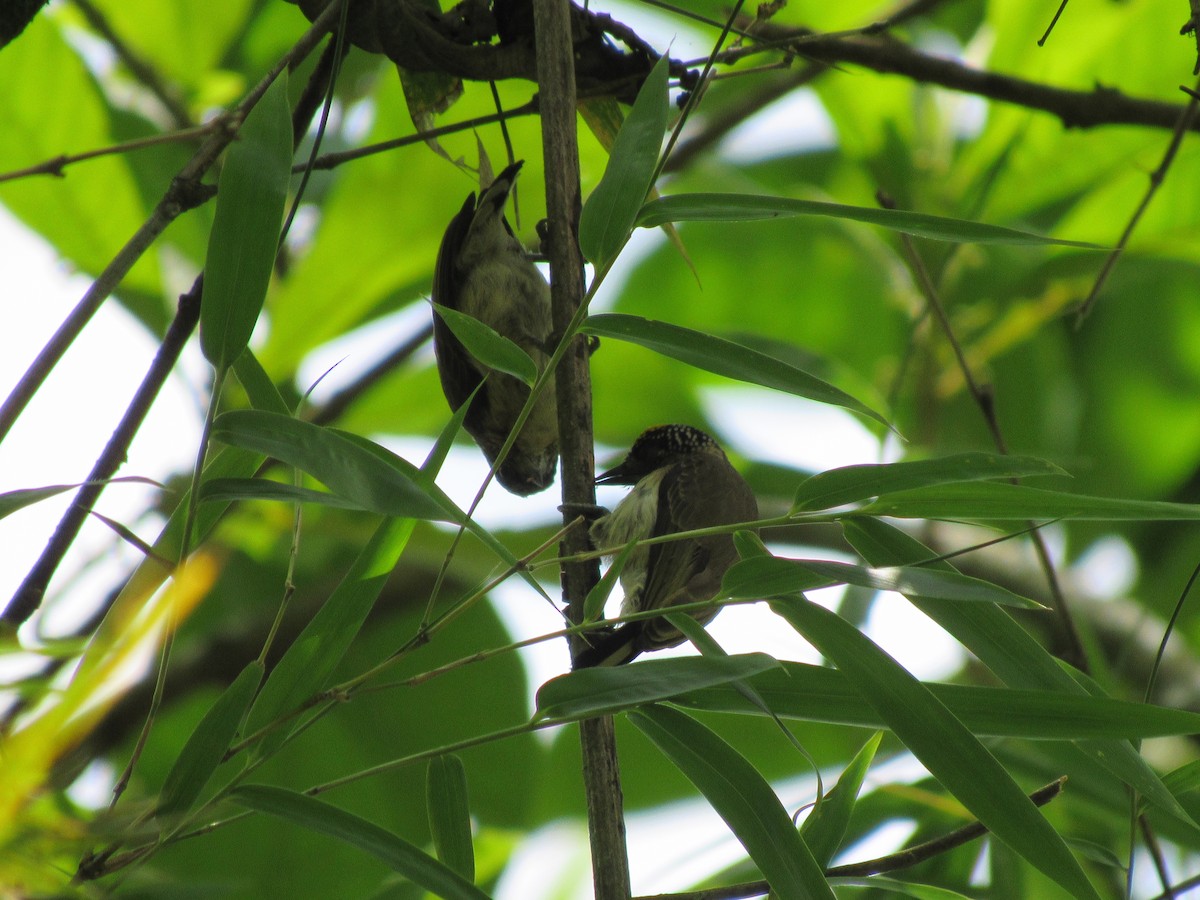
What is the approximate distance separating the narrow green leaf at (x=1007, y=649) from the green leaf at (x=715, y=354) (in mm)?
191

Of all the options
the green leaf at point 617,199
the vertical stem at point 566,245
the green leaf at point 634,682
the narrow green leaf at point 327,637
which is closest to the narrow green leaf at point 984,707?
the green leaf at point 634,682

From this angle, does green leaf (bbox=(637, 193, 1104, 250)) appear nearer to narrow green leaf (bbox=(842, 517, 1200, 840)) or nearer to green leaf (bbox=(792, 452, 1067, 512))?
green leaf (bbox=(792, 452, 1067, 512))

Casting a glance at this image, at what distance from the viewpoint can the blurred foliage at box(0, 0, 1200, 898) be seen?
10.7 ft

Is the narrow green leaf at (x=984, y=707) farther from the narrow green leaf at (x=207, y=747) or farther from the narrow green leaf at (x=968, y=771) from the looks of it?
the narrow green leaf at (x=207, y=747)

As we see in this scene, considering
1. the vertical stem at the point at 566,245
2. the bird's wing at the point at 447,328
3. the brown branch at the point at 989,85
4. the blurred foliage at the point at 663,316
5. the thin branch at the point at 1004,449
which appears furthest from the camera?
the blurred foliage at the point at 663,316

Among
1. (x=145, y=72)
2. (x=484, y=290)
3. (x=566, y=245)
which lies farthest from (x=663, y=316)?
(x=566, y=245)

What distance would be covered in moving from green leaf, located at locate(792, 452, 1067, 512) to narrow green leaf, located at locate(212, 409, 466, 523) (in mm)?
407

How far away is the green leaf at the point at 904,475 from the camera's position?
4.10 ft

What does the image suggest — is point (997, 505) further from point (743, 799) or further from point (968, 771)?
point (743, 799)

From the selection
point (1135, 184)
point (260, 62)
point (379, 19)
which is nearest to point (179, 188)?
point (379, 19)

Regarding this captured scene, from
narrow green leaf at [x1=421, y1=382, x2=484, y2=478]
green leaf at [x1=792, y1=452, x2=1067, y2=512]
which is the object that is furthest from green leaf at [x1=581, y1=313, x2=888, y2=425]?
narrow green leaf at [x1=421, y1=382, x2=484, y2=478]

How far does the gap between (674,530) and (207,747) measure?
1.56 meters

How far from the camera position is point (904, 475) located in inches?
50.8

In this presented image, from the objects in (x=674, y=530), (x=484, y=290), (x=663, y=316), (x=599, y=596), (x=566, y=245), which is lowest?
(x=599, y=596)
